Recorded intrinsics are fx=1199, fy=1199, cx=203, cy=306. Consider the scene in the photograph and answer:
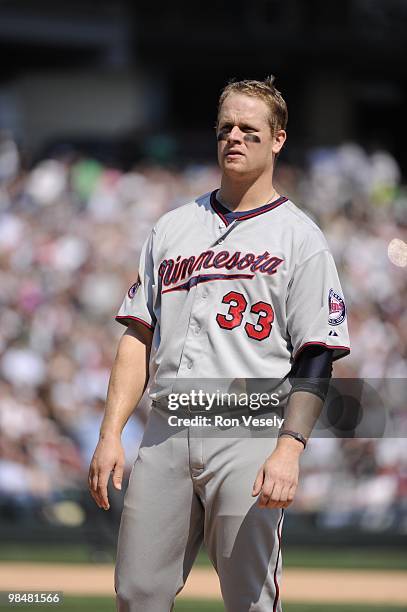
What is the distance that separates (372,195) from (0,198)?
4366 millimetres

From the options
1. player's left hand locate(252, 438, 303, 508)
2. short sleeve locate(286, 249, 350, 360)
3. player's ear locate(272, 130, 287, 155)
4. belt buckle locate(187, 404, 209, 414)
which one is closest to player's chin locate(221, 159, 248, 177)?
player's ear locate(272, 130, 287, 155)

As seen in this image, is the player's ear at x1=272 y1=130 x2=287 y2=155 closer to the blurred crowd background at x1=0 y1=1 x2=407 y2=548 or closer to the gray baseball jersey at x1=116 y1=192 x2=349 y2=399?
the gray baseball jersey at x1=116 y1=192 x2=349 y2=399

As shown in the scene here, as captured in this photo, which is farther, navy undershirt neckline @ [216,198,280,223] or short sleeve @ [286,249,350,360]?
navy undershirt neckline @ [216,198,280,223]

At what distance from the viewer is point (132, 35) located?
19.9m

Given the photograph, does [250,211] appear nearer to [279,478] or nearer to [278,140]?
[278,140]

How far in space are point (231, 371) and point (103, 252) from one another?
8.21 m

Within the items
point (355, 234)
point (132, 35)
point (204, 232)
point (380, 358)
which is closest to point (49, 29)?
point (132, 35)

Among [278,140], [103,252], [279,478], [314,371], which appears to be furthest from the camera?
[103,252]

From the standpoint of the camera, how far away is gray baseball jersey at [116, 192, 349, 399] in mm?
3115

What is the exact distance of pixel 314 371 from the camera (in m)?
3.09

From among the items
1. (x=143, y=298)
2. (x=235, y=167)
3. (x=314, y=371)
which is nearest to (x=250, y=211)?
(x=235, y=167)

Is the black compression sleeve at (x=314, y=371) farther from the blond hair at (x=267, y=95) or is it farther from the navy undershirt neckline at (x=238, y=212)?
the blond hair at (x=267, y=95)

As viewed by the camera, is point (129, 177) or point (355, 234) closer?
point (355, 234)

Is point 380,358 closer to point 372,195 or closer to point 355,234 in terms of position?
point 355,234
